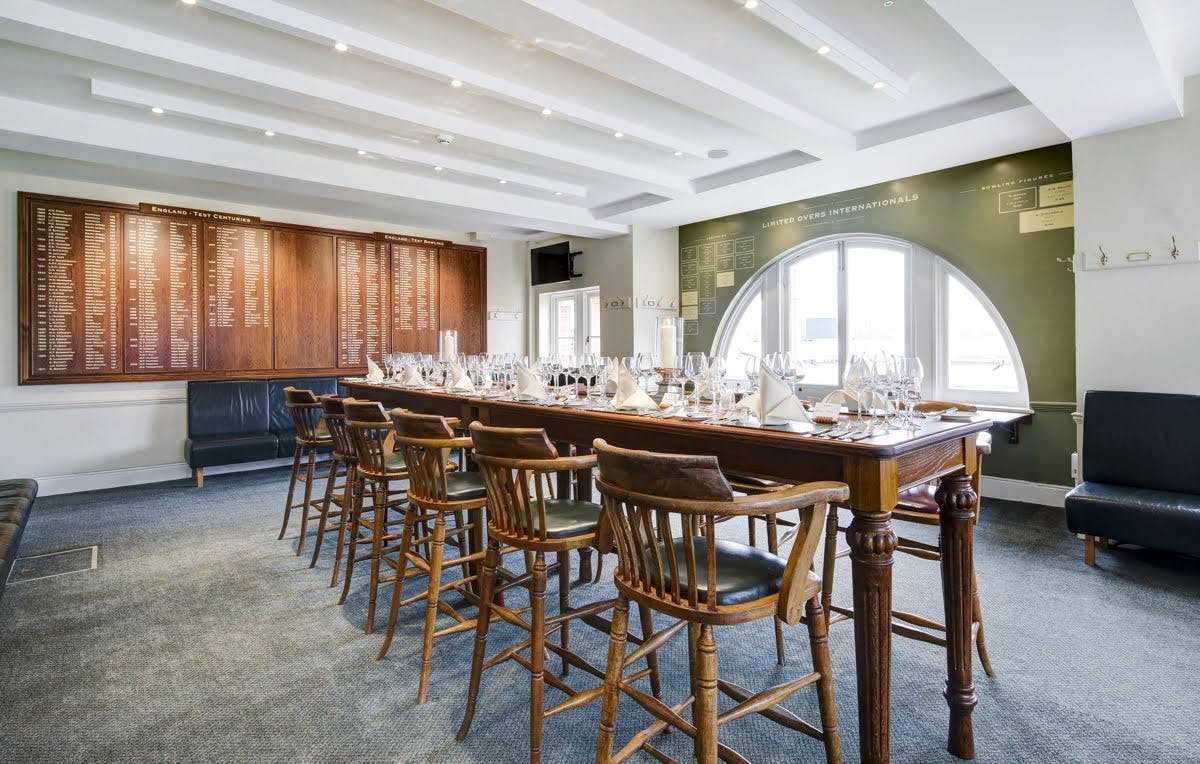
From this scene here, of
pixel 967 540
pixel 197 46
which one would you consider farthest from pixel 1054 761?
pixel 197 46

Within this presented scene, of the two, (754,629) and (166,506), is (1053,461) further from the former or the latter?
(166,506)

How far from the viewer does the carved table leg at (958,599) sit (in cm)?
189

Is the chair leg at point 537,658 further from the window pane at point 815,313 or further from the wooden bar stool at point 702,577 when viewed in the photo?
the window pane at point 815,313

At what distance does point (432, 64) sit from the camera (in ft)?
11.9

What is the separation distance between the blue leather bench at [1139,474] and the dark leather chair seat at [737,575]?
9.75 feet

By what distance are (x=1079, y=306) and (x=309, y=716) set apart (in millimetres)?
5239

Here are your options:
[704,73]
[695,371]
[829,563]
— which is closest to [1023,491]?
[829,563]

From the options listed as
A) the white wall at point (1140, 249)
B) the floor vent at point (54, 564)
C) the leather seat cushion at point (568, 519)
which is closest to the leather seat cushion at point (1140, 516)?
the white wall at point (1140, 249)

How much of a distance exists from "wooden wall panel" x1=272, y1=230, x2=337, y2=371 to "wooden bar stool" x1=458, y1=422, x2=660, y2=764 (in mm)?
5618

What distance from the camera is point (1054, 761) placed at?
6.14 ft

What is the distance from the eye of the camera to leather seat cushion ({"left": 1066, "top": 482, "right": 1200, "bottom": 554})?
321 cm

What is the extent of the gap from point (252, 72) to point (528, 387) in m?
2.62

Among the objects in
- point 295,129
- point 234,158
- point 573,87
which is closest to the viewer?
point 573,87

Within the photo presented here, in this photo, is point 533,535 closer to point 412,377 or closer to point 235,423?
point 412,377
